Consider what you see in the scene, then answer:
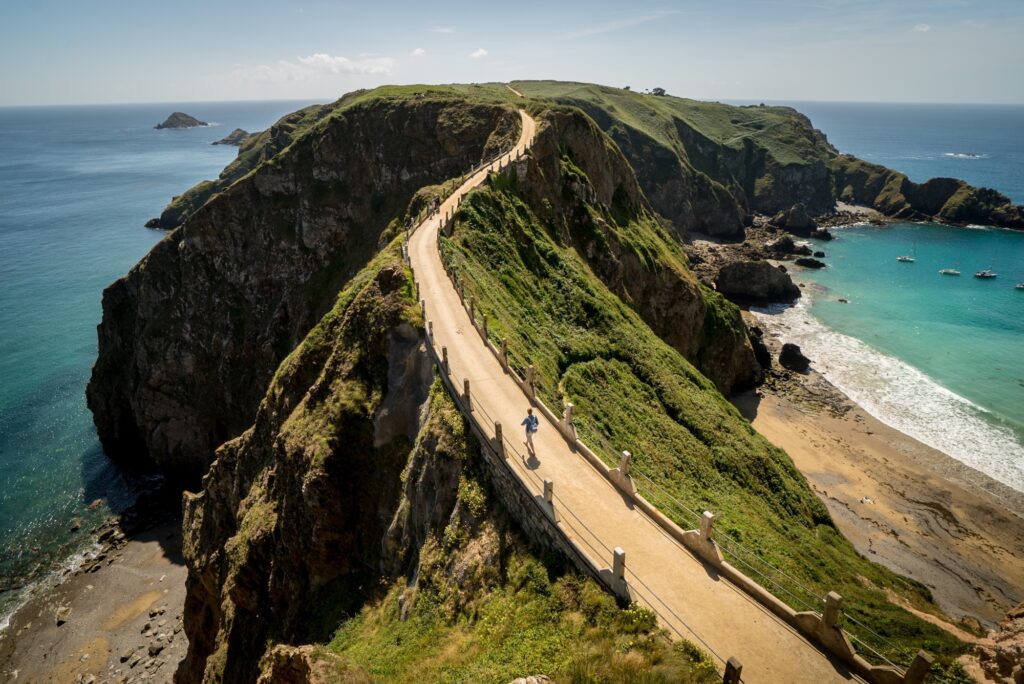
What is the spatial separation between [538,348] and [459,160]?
139 ft

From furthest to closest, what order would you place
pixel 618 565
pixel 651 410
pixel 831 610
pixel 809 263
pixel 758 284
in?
pixel 809 263
pixel 758 284
pixel 651 410
pixel 618 565
pixel 831 610

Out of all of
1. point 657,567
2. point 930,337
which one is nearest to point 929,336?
point 930,337

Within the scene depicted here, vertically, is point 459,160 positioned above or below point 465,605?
above

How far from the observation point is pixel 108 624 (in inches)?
1706

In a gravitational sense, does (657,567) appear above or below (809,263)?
above

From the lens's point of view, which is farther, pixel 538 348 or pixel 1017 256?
pixel 1017 256

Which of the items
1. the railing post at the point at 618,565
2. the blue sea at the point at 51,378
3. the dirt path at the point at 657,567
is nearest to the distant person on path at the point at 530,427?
the dirt path at the point at 657,567

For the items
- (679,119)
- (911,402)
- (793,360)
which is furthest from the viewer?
(679,119)

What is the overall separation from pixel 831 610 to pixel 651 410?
23.1 m

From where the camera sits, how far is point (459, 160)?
70.6 metres

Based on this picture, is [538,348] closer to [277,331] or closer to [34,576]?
[277,331]

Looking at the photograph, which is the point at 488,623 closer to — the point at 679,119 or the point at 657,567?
the point at 657,567

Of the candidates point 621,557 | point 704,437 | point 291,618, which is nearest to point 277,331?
point 291,618

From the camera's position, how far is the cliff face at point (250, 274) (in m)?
64.1
